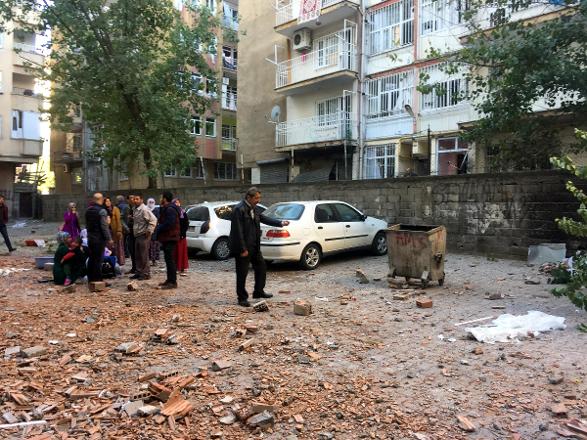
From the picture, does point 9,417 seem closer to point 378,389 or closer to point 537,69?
point 378,389

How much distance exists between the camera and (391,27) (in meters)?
22.1

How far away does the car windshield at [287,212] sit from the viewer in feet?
37.6

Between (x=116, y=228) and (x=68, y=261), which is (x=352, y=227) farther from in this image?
(x=68, y=261)

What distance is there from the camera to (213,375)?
4.78 meters

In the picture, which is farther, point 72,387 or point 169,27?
point 169,27

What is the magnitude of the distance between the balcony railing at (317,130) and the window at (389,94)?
1.13m

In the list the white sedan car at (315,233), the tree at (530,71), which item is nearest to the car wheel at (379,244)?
the white sedan car at (315,233)

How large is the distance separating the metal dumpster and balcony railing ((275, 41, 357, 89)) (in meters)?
15.7

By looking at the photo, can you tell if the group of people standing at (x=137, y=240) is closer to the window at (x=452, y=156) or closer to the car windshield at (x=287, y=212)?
the car windshield at (x=287, y=212)

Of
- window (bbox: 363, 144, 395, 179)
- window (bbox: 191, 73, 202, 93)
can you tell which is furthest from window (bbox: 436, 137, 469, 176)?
window (bbox: 191, 73, 202, 93)

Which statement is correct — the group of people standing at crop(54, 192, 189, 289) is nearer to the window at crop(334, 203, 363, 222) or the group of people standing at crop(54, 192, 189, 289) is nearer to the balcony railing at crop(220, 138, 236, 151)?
the window at crop(334, 203, 363, 222)

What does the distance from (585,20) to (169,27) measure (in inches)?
660

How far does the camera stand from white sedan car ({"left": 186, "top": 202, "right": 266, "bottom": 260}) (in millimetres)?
13094

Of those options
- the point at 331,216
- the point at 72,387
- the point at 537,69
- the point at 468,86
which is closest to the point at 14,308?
the point at 72,387
